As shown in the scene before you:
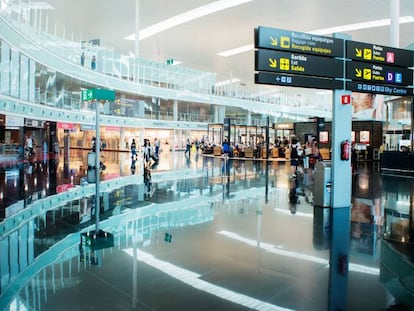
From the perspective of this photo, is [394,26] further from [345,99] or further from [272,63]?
[272,63]

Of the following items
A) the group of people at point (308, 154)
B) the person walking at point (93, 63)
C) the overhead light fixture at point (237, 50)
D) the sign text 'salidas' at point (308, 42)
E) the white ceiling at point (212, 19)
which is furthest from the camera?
the overhead light fixture at point (237, 50)

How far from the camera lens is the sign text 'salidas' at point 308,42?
7405 millimetres

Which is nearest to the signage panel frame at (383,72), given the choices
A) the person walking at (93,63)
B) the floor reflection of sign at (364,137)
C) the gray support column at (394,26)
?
the gray support column at (394,26)

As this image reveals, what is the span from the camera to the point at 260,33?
277 inches

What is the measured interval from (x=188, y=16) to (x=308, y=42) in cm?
2088

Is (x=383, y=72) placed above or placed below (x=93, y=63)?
below

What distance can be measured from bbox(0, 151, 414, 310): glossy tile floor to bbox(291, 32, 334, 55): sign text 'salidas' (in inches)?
144

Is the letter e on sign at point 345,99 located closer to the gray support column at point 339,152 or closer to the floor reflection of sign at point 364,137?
the gray support column at point 339,152

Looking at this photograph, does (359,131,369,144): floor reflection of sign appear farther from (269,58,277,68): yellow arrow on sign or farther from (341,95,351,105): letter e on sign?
(269,58,277,68): yellow arrow on sign

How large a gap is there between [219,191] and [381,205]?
4526mm

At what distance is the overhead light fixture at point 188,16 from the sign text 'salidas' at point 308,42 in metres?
17.6

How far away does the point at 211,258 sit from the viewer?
14.8 feet

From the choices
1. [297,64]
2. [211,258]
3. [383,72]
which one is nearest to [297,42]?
[297,64]

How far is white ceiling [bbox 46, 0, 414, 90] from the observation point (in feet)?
77.7
